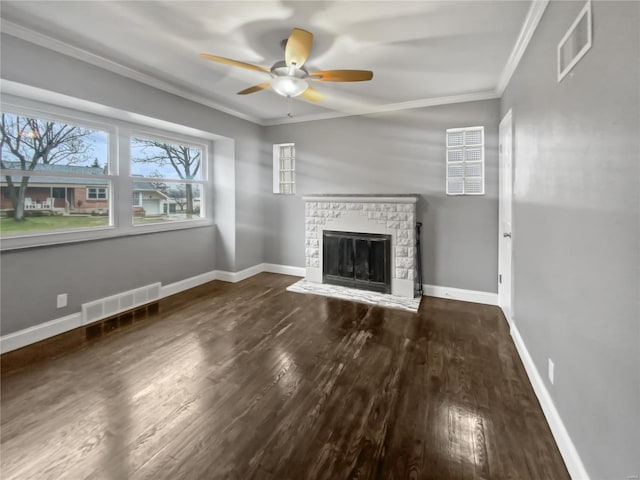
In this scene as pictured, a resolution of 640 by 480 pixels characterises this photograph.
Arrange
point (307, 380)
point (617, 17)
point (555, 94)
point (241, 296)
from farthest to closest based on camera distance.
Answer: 1. point (241, 296)
2. point (307, 380)
3. point (555, 94)
4. point (617, 17)

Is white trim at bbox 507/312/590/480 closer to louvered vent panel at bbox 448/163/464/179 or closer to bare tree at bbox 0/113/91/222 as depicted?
louvered vent panel at bbox 448/163/464/179

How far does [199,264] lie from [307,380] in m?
3.14

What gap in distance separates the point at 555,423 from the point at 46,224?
447 cm

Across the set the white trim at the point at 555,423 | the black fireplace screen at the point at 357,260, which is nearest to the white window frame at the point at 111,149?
the black fireplace screen at the point at 357,260

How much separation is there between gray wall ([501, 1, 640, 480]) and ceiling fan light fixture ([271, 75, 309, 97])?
5.88 ft

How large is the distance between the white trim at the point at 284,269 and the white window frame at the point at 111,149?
4.71 feet

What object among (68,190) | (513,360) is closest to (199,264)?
(68,190)

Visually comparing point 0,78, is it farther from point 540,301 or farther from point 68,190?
point 540,301

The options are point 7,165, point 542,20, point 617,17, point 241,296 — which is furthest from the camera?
point 241,296

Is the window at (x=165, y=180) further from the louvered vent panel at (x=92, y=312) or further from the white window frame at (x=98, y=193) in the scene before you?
the louvered vent panel at (x=92, y=312)

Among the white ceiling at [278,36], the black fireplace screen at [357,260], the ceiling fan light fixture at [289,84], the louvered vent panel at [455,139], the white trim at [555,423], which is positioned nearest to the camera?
the white trim at [555,423]

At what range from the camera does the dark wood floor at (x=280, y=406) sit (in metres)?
1.56

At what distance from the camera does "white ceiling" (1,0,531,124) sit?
2172 mm

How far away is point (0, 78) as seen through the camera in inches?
93.1
